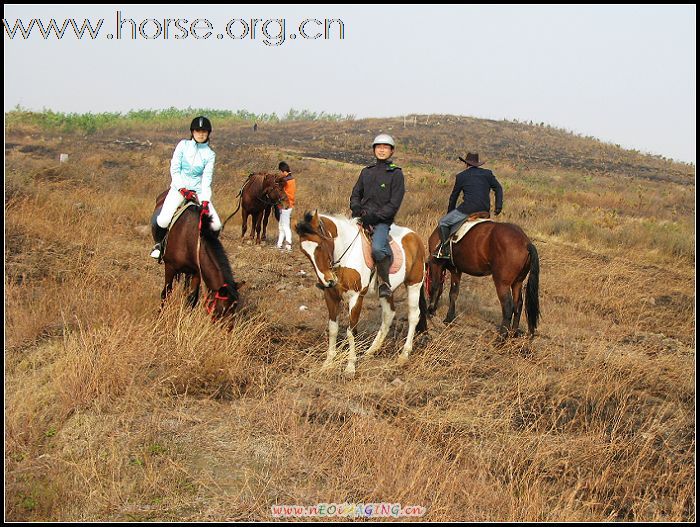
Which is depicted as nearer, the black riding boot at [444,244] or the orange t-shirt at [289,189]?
the black riding boot at [444,244]

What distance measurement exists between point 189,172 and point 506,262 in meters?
4.94

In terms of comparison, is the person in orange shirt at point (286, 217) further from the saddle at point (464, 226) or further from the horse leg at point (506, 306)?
the horse leg at point (506, 306)

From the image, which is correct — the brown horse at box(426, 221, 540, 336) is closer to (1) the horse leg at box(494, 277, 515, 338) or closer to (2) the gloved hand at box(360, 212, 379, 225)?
(1) the horse leg at box(494, 277, 515, 338)

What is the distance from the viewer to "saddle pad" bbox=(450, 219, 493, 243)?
8602 millimetres

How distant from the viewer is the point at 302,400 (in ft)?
16.4

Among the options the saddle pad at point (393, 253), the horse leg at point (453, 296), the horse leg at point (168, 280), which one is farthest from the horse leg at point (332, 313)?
the horse leg at point (453, 296)

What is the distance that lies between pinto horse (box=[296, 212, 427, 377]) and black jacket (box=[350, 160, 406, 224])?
298mm

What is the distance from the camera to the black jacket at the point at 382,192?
6.48 meters

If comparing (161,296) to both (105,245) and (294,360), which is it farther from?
(105,245)

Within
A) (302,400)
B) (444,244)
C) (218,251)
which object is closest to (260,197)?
(444,244)

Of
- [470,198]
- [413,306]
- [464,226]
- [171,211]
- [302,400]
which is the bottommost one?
[302,400]

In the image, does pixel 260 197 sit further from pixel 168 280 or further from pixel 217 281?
pixel 217 281

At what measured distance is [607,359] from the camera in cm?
675

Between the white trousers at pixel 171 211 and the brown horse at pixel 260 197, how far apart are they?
18.7ft
